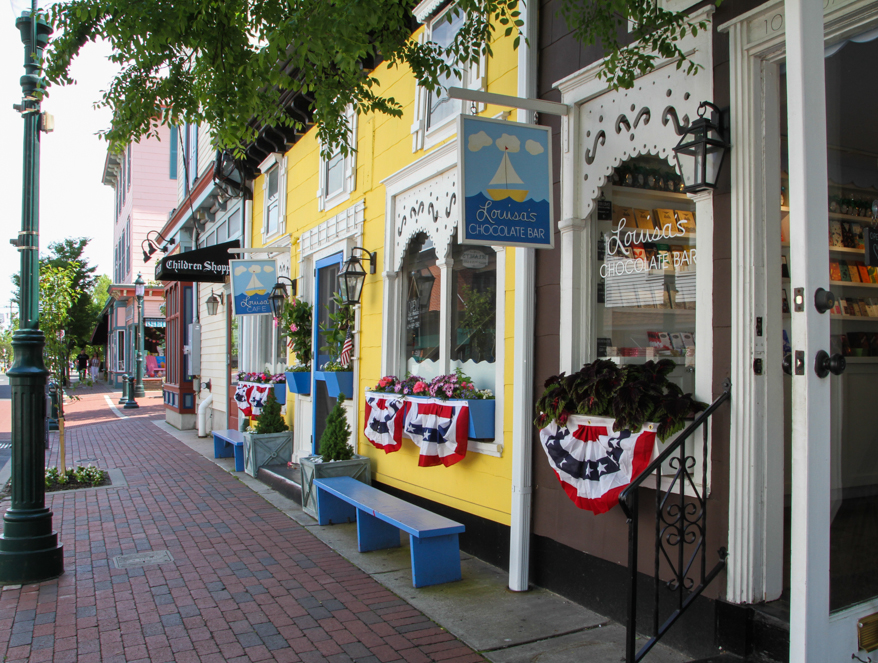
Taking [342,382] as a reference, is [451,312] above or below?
above

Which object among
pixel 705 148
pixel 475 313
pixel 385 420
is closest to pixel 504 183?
pixel 705 148

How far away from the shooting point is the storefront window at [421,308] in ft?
21.6

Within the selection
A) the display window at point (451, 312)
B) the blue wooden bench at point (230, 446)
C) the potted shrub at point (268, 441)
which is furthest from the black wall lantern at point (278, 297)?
the display window at point (451, 312)

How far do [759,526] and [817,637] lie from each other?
1039 millimetres

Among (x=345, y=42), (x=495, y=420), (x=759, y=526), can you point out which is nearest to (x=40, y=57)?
(x=345, y=42)

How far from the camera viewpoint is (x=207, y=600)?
4.60 meters

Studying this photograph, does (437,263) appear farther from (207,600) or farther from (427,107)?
(207,600)

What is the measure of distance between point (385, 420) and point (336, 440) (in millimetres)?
831

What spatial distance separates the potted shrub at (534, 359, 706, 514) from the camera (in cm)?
369

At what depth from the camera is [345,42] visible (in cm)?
373

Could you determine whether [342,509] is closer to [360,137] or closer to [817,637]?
[360,137]

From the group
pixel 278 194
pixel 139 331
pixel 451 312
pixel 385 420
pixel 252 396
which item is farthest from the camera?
pixel 139 331

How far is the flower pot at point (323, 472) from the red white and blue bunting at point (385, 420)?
1.27 ft

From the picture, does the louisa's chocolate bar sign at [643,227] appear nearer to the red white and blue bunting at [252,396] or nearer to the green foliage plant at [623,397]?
the green foliage plant at [623,397]
